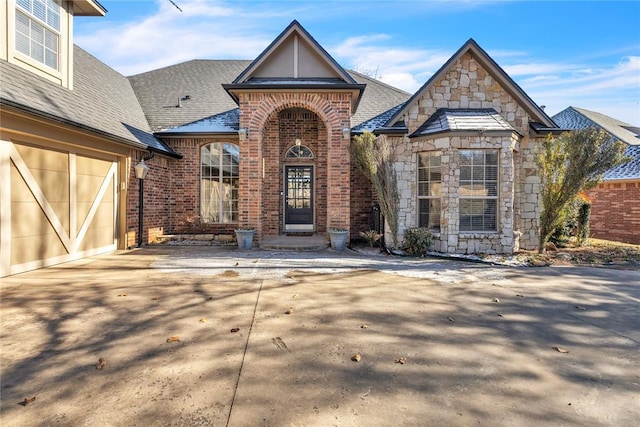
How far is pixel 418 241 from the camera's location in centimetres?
858

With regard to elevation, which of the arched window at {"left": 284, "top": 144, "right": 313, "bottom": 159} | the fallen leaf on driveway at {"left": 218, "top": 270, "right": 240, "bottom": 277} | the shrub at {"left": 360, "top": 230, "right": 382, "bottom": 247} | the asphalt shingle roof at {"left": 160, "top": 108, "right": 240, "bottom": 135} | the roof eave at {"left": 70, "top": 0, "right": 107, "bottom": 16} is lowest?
the fallen leaf on driveway at {"left": 218, "top": 270, "right": 240, "bottom": 277}

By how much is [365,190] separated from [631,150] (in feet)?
40.7

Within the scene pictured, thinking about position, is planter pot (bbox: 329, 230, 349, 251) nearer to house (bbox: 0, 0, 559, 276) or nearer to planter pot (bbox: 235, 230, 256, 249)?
house (bbox: 0, 0, 559, 276)

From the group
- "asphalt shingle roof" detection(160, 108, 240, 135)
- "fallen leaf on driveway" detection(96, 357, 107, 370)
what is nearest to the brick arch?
"asphalt shingle roof" detection(160, 108, 240, 135)

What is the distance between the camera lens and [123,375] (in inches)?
108

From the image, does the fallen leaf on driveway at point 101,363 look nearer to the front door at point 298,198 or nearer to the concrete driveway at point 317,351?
the concrete driveway at point 317,351

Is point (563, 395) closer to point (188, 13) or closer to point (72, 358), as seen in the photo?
point (72, 358)

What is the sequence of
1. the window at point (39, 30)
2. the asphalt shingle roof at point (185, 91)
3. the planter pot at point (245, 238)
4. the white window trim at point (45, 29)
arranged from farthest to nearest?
the asphalt shingle roof at point (185, 91) → the planter pot at point (245, 238) → the window at point (39, 30) → the white window trim at point (45, 29)

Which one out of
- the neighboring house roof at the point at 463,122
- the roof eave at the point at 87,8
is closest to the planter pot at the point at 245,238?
the neighboring house roof at the point at 463,122

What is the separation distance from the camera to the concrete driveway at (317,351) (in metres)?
2.30

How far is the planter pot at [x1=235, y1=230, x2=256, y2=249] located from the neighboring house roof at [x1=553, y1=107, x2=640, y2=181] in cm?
1266

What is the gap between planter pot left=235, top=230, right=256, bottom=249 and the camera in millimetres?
9523

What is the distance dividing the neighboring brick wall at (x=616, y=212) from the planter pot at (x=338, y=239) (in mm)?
11183

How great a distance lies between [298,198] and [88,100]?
6.61 metres
